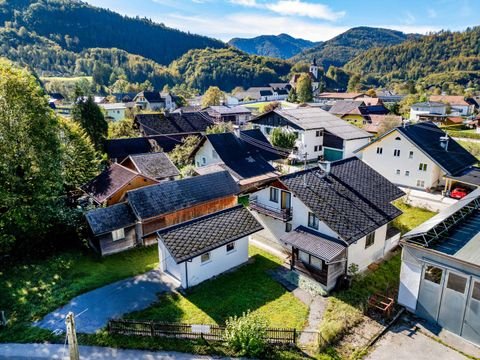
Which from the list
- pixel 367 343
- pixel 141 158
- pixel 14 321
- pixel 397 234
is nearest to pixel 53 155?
pixel 141 158

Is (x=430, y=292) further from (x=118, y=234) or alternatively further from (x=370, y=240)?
(x=118, y=234)

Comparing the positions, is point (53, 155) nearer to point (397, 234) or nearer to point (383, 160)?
point (397, 234)

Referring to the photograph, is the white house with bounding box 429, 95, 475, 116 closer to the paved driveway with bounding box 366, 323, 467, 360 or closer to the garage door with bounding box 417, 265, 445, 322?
the garage door with bounding box 417, 265, 445, 322

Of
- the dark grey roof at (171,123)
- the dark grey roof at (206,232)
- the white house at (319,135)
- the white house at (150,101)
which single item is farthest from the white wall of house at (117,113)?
the dark grey roof at (206,232)

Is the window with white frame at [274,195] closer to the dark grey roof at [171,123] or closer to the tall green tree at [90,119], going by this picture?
the tall green tree at [90,119]

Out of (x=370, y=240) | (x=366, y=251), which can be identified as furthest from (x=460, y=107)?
(x=366, y=251)

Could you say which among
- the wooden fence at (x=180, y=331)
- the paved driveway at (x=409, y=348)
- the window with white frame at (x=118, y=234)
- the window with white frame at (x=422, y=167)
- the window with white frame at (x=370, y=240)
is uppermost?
the window with white frame at (x=422, y=167)

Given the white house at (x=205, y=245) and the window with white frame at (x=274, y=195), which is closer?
the white house at (x=205, y=245)
